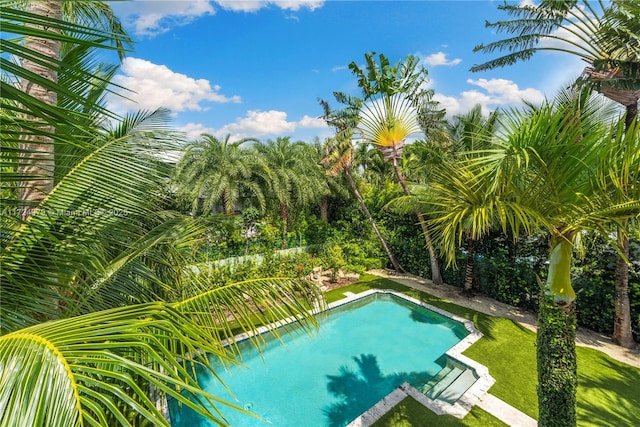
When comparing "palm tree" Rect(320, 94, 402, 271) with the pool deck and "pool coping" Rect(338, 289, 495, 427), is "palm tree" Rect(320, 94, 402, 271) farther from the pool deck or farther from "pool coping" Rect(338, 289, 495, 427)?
the pool deck

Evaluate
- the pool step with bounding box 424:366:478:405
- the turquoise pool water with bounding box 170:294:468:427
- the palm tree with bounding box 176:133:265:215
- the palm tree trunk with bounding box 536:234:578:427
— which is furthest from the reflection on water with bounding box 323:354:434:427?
the palm tree with bounding box 176:133:265:215

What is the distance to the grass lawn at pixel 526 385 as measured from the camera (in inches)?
186

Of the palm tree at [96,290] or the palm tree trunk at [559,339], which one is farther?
the palm tree trunk at [559,339]

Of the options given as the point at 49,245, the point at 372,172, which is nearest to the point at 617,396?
the point at 49,245

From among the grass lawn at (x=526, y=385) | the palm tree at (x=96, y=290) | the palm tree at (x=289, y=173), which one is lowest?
the grass lawn at (x=526, y=385)

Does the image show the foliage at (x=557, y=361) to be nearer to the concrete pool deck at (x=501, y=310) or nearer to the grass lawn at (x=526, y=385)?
the grass lawn at (x=526, y=385)

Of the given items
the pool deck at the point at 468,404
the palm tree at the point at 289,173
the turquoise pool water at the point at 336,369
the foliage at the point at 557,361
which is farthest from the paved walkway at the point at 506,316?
the palm tree at the point at 289,173

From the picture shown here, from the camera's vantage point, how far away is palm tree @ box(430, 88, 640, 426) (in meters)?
2.42

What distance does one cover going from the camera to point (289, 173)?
14859 mm

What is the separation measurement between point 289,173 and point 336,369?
10.3m

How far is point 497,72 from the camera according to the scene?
25.7 feet

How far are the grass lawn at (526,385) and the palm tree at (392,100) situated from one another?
3470 millimetres

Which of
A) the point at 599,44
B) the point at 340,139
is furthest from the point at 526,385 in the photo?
the point at 340,139

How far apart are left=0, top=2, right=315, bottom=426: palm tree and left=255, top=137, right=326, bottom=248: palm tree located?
1064 cm
